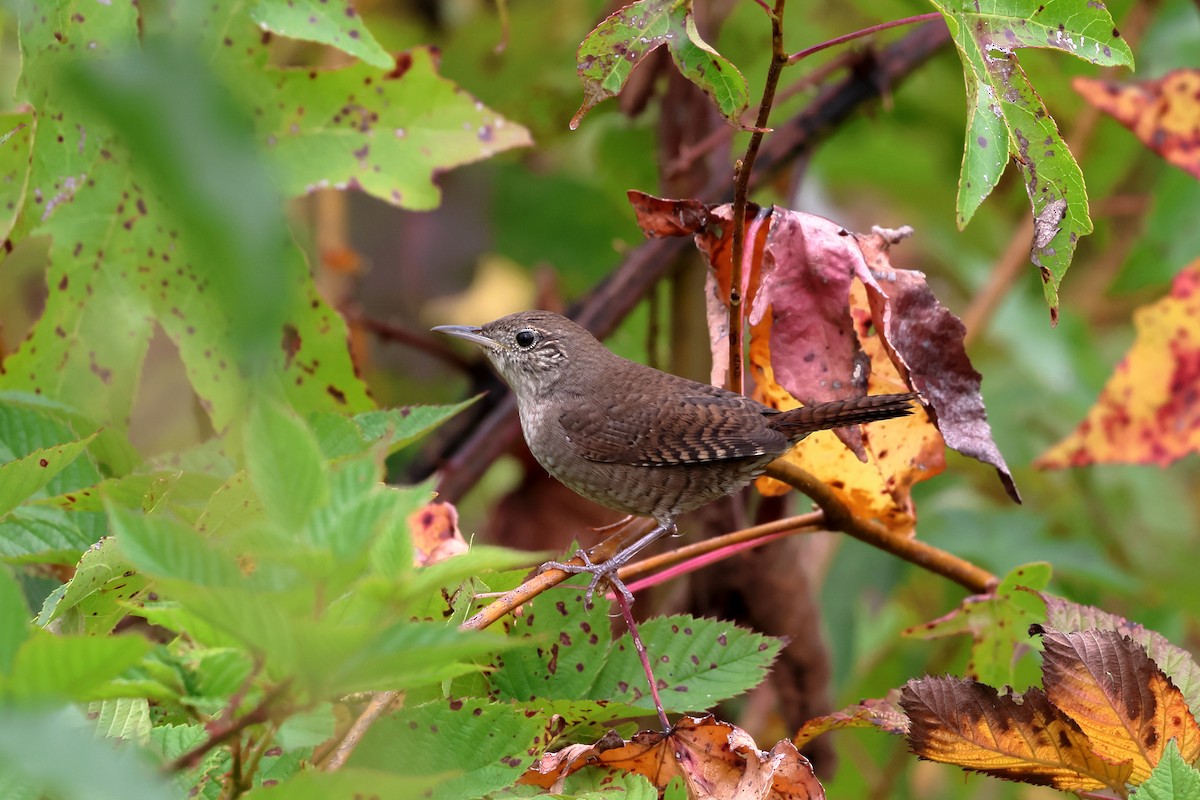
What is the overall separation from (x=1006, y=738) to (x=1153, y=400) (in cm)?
119

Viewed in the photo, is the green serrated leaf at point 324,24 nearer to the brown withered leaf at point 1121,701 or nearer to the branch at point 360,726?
the branch at point 360,726

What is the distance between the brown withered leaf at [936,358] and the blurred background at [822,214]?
2.76ft

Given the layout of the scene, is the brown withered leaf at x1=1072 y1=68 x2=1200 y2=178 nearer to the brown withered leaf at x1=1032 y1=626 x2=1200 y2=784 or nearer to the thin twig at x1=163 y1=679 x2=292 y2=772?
the brown withered leaf at x1=1032 y1=626 x2=1200 y2=784

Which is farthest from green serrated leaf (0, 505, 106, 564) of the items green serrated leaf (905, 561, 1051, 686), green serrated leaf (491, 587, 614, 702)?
green serrated leaf (905, 561, 1051, 686)

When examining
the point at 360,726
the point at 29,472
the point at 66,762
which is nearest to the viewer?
the point at 66,762

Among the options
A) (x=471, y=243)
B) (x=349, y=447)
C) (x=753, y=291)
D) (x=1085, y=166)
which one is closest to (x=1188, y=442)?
(x=753, y=291)

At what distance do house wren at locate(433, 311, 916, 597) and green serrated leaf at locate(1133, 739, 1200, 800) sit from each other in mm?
928

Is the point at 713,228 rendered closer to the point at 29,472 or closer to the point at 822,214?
the point at 29,472

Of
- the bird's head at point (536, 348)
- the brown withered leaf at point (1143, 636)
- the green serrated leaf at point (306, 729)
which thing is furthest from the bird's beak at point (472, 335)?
the green serrated leaf at point (306, 729)

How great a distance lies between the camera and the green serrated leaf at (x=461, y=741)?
1.44 metres

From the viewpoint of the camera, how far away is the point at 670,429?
2814 mm

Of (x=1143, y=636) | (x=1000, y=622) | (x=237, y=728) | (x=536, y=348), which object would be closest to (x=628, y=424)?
(x=536, y=348)

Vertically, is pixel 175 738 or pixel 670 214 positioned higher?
pixel 670 214

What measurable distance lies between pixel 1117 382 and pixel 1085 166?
194 cm
